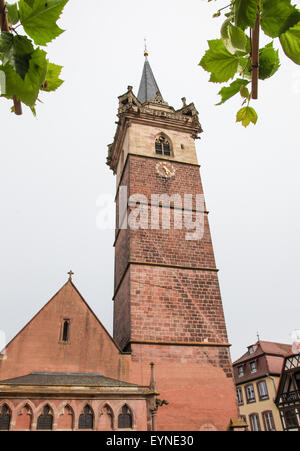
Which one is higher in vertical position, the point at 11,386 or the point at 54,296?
the point at 54,296

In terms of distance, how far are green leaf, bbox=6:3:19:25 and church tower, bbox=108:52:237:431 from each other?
1009 cm

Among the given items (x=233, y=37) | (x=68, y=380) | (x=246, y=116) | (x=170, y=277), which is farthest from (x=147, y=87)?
(x=233, y=37)

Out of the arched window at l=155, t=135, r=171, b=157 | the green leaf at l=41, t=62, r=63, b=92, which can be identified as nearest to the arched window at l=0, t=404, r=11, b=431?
the green leaf at l=41, t=62, r=63, b=92

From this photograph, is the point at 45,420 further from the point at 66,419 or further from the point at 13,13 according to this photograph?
the point at 13,13

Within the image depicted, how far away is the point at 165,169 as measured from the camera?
49.1 ft

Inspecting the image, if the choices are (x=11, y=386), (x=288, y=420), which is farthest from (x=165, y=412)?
(x=288, y=420)

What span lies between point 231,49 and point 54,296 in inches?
421

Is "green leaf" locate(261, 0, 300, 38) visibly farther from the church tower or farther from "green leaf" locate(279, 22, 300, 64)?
the church tower

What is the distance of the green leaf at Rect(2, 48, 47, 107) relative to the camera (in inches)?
38.5

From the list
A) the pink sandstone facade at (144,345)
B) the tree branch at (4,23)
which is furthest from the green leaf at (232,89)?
the pink sandstone facade at (144,345)

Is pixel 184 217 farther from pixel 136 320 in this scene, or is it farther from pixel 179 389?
pixel 179 389

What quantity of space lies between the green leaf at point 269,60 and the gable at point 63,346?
9.96 metres
